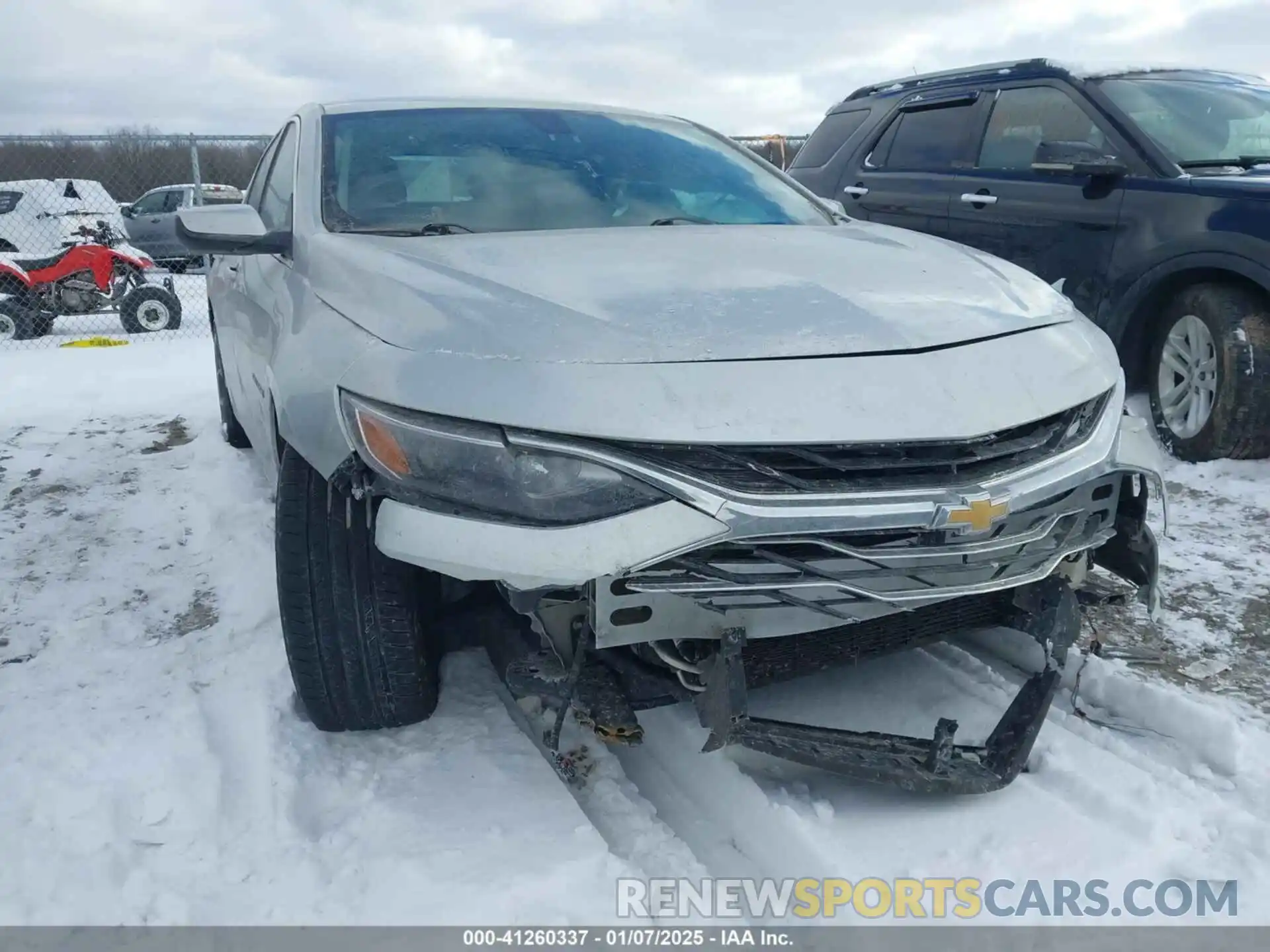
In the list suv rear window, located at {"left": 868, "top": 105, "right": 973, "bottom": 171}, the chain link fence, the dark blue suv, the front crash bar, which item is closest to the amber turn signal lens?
the front crash bar

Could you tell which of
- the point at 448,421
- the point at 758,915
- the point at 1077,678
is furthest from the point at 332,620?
the point at 1077,678

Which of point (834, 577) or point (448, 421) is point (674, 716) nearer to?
point (834, 577)

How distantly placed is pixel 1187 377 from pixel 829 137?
3100mm

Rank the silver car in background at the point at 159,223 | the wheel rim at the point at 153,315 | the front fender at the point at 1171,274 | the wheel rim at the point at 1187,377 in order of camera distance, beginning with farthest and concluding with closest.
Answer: the silver car in background at the point at 159,223
the wheel rim at the point at 153,315
the wheel rim at the point at 1187,377
the front fender at the point at 1171,274

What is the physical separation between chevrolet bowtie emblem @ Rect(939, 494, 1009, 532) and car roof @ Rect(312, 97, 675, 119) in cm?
225

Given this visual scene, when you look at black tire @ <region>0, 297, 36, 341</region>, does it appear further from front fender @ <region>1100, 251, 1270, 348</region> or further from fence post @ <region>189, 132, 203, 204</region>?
front fender @ <region>1100, 251, 1270, 348</region>

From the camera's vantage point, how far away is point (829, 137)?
6918 mm

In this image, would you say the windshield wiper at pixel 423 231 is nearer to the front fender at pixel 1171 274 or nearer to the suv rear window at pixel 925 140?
the front fender at pixel 1171 274

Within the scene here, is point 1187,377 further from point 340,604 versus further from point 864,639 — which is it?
point 340,604

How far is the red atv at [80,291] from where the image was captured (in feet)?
34.3

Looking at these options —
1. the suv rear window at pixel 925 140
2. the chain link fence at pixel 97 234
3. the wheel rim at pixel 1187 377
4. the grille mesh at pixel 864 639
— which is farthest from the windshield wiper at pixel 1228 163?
the chain link fence at pixel 97 234

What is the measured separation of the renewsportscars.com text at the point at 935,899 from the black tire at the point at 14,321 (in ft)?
35.2

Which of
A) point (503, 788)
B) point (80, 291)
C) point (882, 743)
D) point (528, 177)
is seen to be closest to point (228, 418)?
point (528, 177)

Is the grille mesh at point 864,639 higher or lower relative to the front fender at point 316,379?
lower
